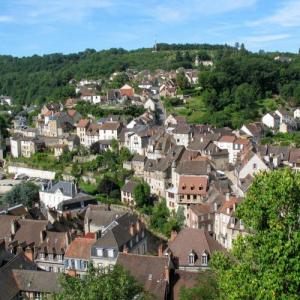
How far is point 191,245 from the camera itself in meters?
A: 31.0

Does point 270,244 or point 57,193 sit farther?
point 57,193

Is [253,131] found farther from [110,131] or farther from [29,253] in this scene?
[29,253]

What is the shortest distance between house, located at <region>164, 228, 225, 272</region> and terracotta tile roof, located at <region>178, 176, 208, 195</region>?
14040 millimetres

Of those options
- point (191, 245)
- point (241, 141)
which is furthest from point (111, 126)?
point (191, 245)

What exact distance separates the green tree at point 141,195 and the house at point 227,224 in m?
13.6

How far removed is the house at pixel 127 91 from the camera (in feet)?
315

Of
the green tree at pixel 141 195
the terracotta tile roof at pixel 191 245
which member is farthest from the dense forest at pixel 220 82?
the terracotta tile roof at pixel 191 245

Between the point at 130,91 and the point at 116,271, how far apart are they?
79.2 meters

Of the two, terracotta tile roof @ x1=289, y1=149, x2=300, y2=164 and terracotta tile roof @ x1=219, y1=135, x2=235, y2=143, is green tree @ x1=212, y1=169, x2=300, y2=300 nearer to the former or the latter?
terracotta tile roof @ x1=289, y1=149, x2=300, y2=164

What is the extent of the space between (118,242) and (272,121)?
160 feet

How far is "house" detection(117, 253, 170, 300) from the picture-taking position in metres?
26.1

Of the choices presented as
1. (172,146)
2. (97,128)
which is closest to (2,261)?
(172,146)

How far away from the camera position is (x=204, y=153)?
57.9m

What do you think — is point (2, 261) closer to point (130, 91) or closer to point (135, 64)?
point (130, 91)
